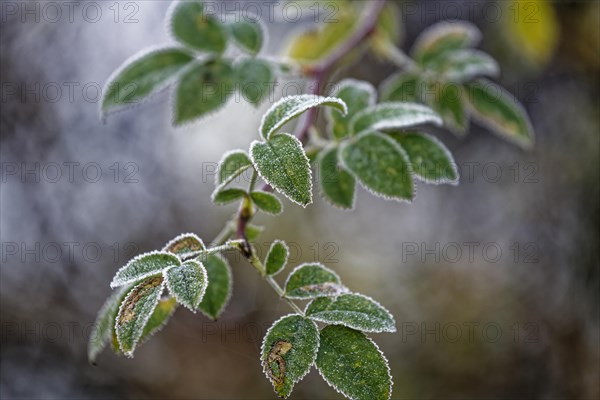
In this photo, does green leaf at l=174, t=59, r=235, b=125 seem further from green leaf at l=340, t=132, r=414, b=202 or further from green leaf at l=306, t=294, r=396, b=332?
green leaf at l=306, t=294, r=396, b=332

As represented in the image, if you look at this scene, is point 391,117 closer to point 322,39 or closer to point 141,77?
point 141,77

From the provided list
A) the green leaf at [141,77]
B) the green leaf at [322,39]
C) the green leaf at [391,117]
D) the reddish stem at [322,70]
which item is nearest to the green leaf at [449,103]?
the reddish stem at [322,70]

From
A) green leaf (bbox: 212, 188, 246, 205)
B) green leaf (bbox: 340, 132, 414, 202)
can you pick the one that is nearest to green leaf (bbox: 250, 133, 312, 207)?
green leaf (bbox: 212, 188, 246, 205)

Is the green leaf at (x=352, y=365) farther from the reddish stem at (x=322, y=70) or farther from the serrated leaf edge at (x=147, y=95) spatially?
the serrated leaf edge at (x=147, y=95)

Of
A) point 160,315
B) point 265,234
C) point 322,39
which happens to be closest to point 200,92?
point 160,315

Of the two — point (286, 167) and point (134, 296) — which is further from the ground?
point (286, 167)
